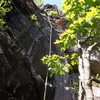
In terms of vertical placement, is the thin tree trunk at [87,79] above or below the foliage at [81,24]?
below

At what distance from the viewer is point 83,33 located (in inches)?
165

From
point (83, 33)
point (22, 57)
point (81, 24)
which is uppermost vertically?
point (81, 24)

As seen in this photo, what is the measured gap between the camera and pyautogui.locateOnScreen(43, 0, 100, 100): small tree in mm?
3255

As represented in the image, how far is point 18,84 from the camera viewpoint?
16.3ft

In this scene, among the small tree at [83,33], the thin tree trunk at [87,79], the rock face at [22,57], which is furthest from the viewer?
the rock face at [22,57]

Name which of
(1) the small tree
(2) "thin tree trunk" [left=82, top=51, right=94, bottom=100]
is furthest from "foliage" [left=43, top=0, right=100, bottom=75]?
(2) "thin tree trunk" [left=82, top=51, right=94, bottom=100]

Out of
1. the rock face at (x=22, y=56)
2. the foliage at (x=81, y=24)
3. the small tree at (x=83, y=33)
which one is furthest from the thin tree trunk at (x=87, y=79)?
the rock face at (x=22, y=56)

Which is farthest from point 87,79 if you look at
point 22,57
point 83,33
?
point 22,57

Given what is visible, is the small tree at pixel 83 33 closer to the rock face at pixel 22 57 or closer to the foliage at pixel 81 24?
the foliage at pixel 81 24

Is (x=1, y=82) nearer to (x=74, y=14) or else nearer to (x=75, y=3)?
(x=74, y=14)

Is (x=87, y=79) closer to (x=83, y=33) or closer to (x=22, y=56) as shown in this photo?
(x=83, y=33)

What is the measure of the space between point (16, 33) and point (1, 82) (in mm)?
3583

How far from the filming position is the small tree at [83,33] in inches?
128

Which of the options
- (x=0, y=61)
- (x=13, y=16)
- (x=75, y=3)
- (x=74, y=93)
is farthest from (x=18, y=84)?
(x=74, y=93)
